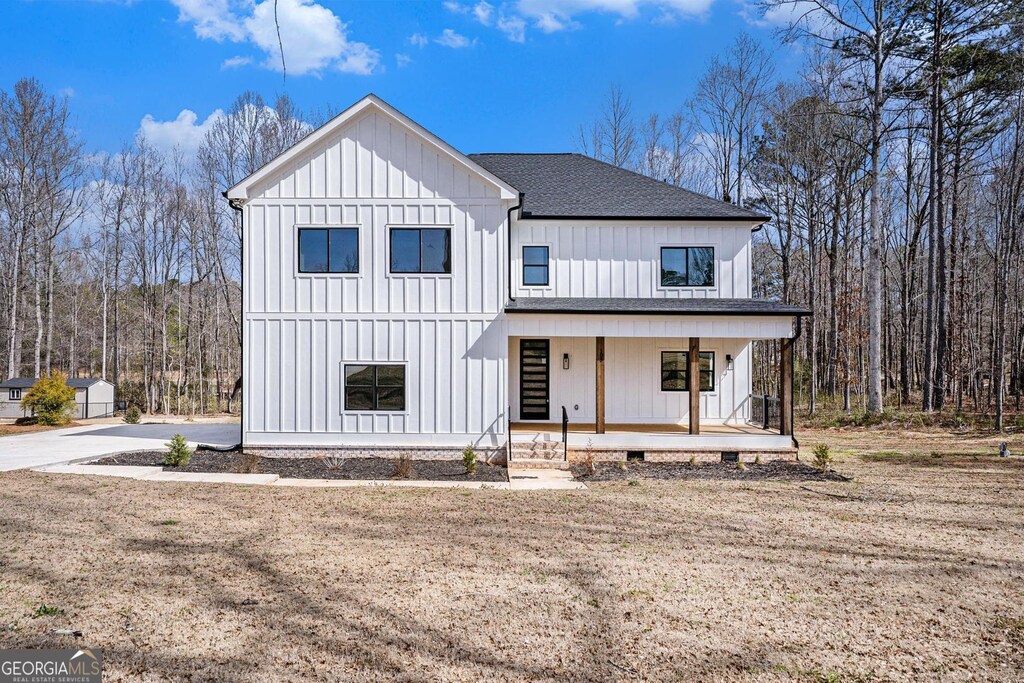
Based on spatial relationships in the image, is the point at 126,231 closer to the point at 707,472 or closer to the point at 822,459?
the point at 707,472

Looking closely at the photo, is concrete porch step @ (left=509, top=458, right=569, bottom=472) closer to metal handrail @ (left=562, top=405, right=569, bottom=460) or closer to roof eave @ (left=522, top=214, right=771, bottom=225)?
metal handrail @ (left=562, top=405, right=569, bottom=460)

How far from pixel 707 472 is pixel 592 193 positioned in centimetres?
830

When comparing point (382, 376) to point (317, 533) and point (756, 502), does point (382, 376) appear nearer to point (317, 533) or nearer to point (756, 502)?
point (317, 533)

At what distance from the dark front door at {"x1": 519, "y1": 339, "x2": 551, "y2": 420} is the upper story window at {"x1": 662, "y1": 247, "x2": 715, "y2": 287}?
11.9 feet

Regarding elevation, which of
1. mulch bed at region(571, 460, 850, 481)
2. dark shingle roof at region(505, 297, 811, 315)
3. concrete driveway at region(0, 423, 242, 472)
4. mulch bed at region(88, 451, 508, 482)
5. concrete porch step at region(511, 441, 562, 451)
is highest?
dark shingle roof at region(505, 297, 811, 315)

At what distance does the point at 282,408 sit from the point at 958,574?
12235 mm

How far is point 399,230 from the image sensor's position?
1320cm

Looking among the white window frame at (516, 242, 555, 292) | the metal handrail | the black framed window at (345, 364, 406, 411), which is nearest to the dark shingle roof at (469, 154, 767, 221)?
the white window frame at (516, 242, 555, 292)

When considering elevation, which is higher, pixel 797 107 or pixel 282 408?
pixel 797 107

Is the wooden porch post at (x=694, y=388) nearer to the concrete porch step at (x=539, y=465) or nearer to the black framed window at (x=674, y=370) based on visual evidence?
the black framed window at (x=674, y=370)

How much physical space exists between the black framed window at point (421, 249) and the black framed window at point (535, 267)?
261cm

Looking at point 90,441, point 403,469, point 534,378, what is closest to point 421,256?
point 534,378

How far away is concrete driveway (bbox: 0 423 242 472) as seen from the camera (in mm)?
12337

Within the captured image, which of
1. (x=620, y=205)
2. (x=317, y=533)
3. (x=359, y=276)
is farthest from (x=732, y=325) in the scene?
(x=317, y=533)
